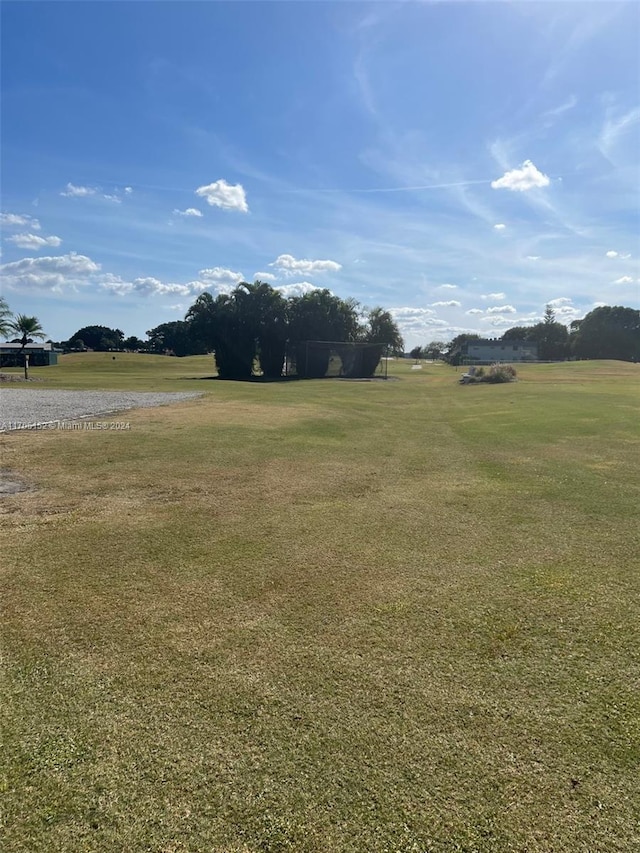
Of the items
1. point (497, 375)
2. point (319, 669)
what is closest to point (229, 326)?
point (497, 375)

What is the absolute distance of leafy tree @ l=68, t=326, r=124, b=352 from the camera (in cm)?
11675

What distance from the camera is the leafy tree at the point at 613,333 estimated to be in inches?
3344

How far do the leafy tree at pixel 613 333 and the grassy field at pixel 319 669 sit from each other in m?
92.8

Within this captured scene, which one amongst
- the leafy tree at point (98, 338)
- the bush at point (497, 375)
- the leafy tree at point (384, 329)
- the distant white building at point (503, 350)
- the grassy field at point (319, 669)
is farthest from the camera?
the leafy tree at point (98, 338)

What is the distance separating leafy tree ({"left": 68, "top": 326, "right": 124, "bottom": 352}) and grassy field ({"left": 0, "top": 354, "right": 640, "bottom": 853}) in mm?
120662

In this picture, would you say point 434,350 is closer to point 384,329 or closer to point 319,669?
point 384,329

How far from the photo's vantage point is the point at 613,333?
279 feet

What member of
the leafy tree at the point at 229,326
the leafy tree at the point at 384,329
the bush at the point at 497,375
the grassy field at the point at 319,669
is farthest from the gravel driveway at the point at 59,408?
the leafy tree at the point at 384,329

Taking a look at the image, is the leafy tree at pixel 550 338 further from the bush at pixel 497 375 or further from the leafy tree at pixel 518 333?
the bush at pixel 497 375

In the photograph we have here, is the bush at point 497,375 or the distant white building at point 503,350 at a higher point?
the distant white building at point 503,350

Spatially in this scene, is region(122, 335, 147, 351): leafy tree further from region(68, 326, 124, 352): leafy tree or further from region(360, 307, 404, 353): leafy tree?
region(360, 307, 404, 353): leafy tree

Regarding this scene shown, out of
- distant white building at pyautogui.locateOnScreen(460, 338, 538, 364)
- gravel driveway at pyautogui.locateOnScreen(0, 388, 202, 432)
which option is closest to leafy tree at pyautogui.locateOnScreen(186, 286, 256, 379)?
gravel driveway at pyautogui.locateOnScreen(0, 388, 202, 432)

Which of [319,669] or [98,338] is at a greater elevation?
[98,338]

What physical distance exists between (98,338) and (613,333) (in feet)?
354
